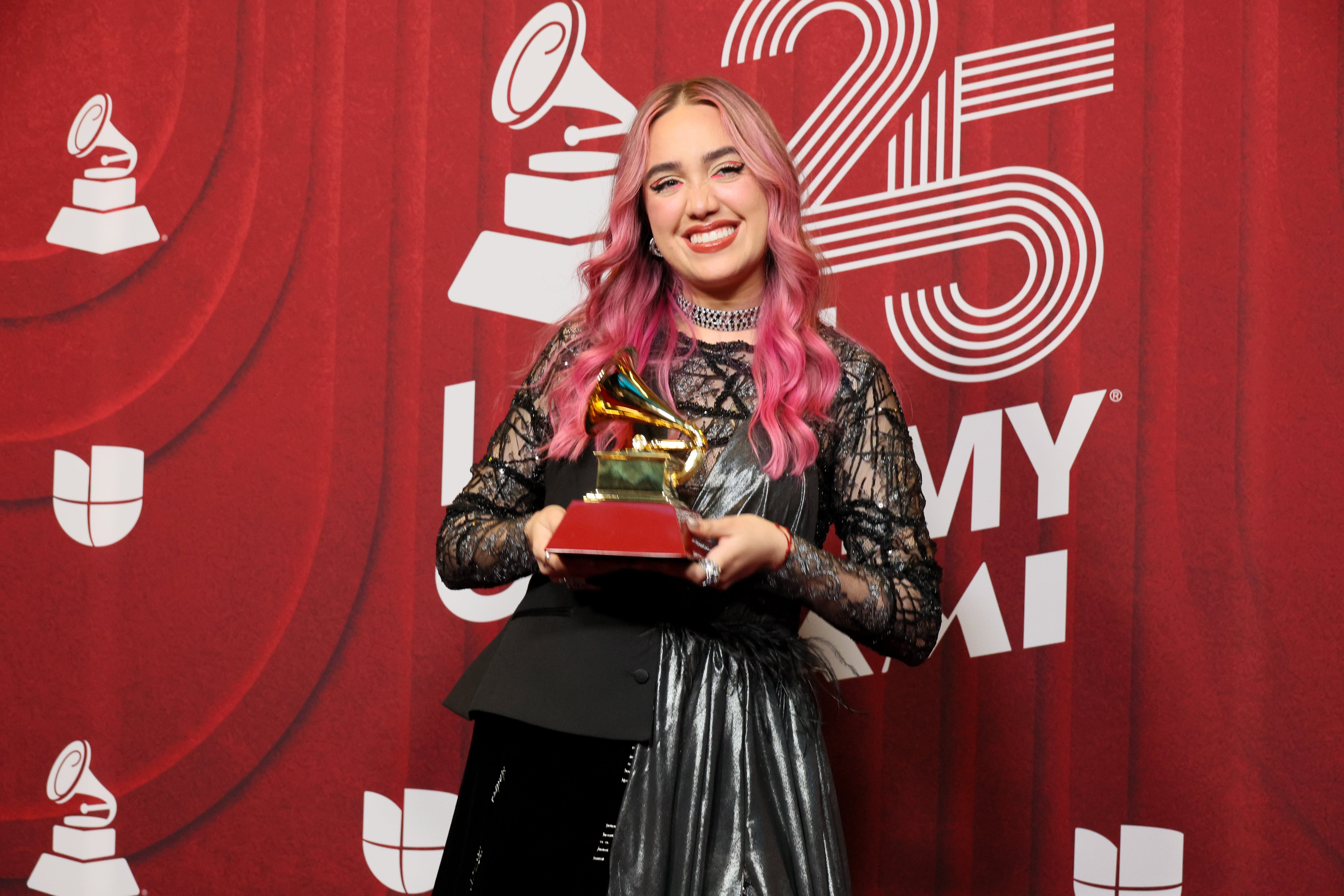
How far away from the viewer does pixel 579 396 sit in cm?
149

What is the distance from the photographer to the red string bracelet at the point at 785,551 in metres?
1.29

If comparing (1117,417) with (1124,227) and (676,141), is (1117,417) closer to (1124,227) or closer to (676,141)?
(1124,227)

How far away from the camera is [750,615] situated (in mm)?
1409

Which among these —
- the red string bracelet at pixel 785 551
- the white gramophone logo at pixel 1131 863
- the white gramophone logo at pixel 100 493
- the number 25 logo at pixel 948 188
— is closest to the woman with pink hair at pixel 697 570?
the red string bracelet at pixel 785 551

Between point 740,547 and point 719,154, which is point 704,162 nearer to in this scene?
point 719,154

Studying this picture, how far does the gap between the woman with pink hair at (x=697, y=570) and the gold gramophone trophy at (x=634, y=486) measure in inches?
1.2

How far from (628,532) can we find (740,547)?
12 centimetres

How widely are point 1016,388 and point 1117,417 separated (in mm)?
194

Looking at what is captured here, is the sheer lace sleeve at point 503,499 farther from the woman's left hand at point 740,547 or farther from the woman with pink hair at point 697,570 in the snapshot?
the woman's left hand at point 740,547

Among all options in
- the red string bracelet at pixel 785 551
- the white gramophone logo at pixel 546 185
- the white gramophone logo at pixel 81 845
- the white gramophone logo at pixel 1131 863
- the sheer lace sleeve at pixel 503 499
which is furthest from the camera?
the white gramophone logo at pixel 81 845

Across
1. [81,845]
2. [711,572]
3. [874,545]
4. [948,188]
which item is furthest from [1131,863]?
[81,845]

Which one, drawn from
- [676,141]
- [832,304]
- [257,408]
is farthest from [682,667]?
[257,408]

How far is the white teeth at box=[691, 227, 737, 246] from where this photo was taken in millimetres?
1514

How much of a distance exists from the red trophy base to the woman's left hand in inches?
0.7
